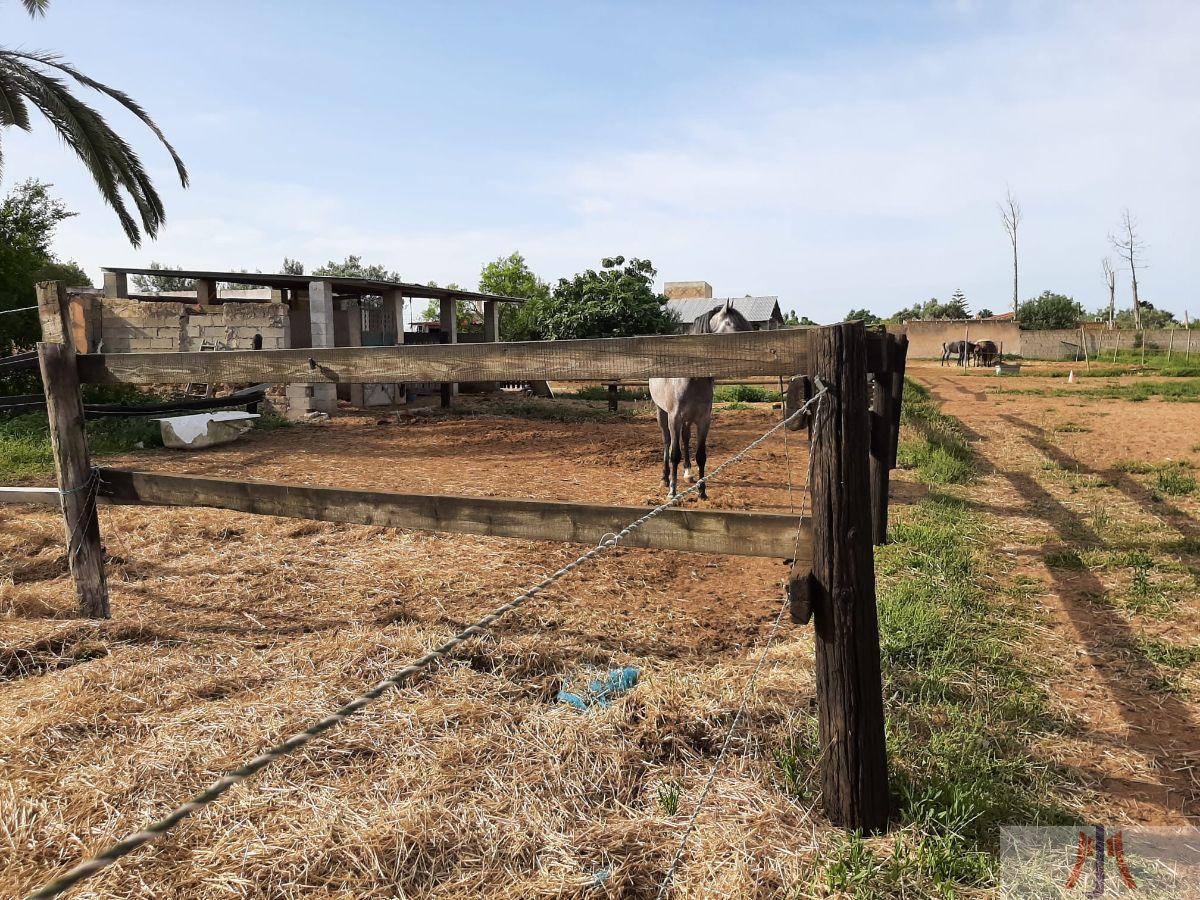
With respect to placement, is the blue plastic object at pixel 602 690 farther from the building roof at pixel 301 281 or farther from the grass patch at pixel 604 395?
the grass patch at pixel 604 395

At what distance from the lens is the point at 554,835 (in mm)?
2125

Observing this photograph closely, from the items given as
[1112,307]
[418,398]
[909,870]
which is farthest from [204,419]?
[1112,307]

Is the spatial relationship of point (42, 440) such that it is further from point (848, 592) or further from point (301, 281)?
point (848, 592)

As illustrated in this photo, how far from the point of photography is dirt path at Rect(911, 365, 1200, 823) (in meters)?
2.67

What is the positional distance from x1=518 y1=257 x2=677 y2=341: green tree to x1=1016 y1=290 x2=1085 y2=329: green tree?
34.8 meters

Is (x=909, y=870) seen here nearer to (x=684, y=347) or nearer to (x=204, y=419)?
(x=684, y=347)

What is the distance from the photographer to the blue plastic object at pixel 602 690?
2.91 metres

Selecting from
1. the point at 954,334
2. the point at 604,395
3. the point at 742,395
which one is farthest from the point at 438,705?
the point at 954,334

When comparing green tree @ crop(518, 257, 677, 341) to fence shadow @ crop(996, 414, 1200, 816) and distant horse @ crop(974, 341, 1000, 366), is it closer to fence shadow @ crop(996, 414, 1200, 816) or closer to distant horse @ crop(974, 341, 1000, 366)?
distant horse @ crop(974, 341, 1000, 366)

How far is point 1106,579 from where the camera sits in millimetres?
4711

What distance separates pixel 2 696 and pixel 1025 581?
5708 millimetres

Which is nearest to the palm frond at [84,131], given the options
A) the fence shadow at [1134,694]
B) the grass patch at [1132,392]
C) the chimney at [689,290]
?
the fence shadow at [1134,694]

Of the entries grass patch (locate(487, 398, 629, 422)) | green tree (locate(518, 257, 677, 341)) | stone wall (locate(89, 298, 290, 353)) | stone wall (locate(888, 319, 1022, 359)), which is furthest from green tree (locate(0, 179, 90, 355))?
stone wall (locate(888, 319, 1022, 359))

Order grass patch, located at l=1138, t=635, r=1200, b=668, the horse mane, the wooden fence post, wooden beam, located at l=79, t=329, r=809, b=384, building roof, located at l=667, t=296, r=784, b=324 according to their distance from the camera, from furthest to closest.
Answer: building roof, located at l=667, t=296, r=784, b=324
the horse mane
grass patch, located at l=1138, t=635, r=1200, b=668
wooden beam, located at l=79, t=329, r=809, b=384
the wooden fence post
